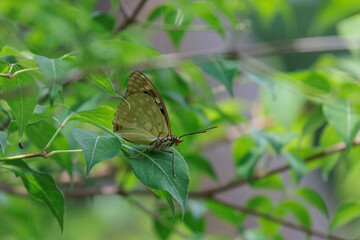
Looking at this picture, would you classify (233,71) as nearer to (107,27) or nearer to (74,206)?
(107,27)

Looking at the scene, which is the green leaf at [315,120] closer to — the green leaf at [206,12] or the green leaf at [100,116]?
the green leaf at [206,12]

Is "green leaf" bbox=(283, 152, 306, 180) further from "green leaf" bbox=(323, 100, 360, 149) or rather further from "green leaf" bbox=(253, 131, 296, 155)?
"green leaf" bbox=(323, 100, 360, 149)

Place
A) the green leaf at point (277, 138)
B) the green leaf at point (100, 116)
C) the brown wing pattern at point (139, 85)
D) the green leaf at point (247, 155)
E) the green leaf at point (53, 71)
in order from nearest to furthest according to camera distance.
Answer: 1. the green leaf at point (53, 71)
2. the green leaf at point (100, 116)
3. the brown wing pattern at point (139, 85)
4. the green leaf at point (277, 138)
5. the green leaf at point (247, 155)

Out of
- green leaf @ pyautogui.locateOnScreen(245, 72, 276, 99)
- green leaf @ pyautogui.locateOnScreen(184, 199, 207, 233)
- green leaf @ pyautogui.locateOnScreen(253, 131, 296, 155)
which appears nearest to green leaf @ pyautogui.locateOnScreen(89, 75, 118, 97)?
green leaf @ pyautogui.locateOnScreen(245, 72, 276, 99)

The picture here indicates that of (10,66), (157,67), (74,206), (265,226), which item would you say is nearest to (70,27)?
(157,67)

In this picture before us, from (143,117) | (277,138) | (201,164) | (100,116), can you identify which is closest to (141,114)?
(143,117)

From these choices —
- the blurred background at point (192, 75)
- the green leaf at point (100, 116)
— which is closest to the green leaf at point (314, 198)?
the blurred background at point (192, 75)
